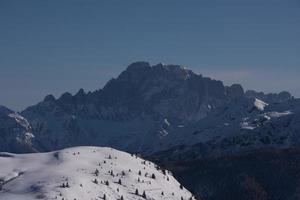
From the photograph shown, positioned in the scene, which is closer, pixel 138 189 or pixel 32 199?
pixel 32 199

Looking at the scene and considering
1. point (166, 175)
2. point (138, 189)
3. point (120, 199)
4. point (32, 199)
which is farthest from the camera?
point (166, 175)

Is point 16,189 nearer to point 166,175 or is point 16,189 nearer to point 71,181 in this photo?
point 71,181

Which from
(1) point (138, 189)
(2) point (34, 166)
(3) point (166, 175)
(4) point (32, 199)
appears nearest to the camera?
(4) point (32, 199)

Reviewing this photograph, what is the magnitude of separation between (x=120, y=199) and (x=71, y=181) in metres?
5.66

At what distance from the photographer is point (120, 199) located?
70.6 m

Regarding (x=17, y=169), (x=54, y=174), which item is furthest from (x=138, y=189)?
(x=17, y=169)

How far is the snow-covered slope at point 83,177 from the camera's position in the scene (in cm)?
6950

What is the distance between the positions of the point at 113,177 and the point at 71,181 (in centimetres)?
665

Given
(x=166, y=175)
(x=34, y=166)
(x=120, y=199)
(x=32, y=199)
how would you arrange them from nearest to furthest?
1. (x=32, y=199)
2. (x=120, y=199)
3. (x=34, y=166)
4. (x=166, y=175)

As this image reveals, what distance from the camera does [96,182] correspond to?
73500 mm

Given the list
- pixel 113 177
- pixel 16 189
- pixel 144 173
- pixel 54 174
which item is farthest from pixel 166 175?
pixel 16 189

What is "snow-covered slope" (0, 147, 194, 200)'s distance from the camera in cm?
6950

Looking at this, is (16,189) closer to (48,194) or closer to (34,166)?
(48,194)

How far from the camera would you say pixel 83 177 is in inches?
2936
